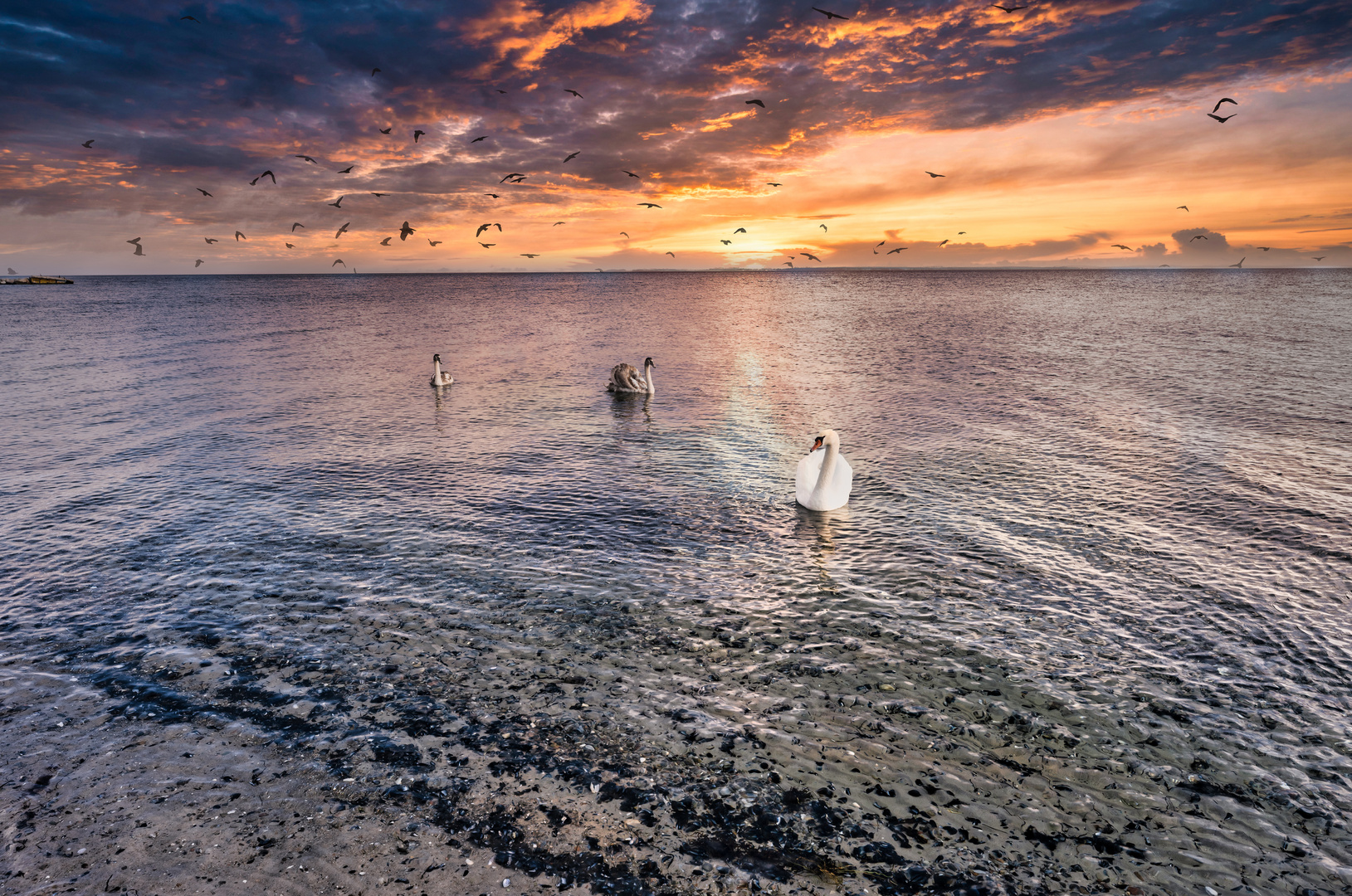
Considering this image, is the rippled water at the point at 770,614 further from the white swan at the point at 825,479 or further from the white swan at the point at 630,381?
the white swan at the point at 630,381

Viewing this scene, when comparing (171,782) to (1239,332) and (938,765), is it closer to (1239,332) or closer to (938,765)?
(938,765)

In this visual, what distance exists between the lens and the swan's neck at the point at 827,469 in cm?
1345

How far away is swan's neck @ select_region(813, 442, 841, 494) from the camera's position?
529 inches

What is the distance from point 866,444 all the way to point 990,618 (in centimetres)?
991

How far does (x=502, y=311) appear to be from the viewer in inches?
3270

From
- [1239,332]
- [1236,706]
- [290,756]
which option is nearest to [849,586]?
[1236,706]

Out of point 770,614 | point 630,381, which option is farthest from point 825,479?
point 630,381

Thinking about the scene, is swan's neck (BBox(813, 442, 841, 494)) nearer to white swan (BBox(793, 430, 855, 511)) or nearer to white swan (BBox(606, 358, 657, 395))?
white swan (BBox(793, 430, 855, 511))

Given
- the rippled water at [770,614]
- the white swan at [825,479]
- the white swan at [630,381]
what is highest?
the white swan at [630,381]

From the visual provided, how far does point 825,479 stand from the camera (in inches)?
531

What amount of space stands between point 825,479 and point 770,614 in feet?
15.5

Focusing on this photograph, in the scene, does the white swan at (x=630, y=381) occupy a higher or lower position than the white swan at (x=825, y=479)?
higher

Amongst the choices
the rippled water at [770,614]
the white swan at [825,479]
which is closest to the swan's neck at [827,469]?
the white swan at [825,479]

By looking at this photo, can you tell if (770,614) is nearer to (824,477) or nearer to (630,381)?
(824,477)
